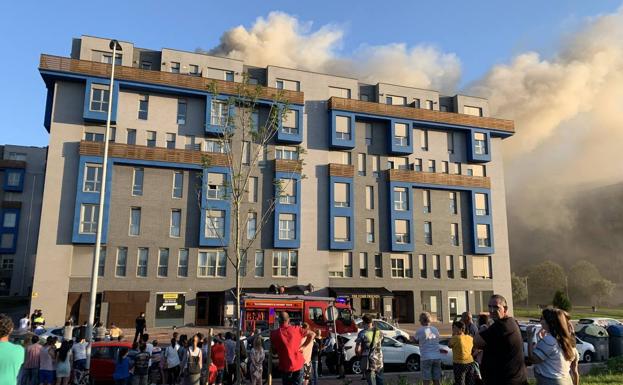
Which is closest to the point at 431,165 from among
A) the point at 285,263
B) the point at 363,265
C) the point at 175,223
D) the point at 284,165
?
the point at 363,265

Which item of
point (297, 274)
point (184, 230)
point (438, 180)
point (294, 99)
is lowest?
point (297, 274)

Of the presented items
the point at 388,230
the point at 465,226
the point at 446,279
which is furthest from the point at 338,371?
the point at 465,226

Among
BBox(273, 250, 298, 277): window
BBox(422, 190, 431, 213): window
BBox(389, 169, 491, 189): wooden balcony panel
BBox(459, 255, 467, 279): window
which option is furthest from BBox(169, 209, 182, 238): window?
BBox(459, 255, 467, 279): window

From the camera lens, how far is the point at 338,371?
16188 millimetres

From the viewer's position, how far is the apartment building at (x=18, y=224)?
214 ft

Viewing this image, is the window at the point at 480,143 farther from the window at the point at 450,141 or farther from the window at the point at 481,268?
the window at the point at 481,268

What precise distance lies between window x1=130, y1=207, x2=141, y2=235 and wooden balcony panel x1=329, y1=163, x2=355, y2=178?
54.9 ft

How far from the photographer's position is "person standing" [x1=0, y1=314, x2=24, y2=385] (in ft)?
16.7

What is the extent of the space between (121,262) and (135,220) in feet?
11.3

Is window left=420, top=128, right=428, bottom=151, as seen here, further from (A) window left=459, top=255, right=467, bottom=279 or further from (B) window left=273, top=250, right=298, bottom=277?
(B) window left=273, top=250, right=298, bottom=277

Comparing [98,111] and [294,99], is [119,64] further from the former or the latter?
[294,99]

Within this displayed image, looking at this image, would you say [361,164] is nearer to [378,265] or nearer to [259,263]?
[378,265]

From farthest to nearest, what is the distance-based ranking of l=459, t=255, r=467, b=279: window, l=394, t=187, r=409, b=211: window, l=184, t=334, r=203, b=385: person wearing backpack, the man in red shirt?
l=459, t=255, r=467, b=279: window < l=394, t=187, r=409, b=211: window < l=184, t=334, r=203, b=385: person wearing backpack < the man in red shirt

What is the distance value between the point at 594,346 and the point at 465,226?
26.9m
